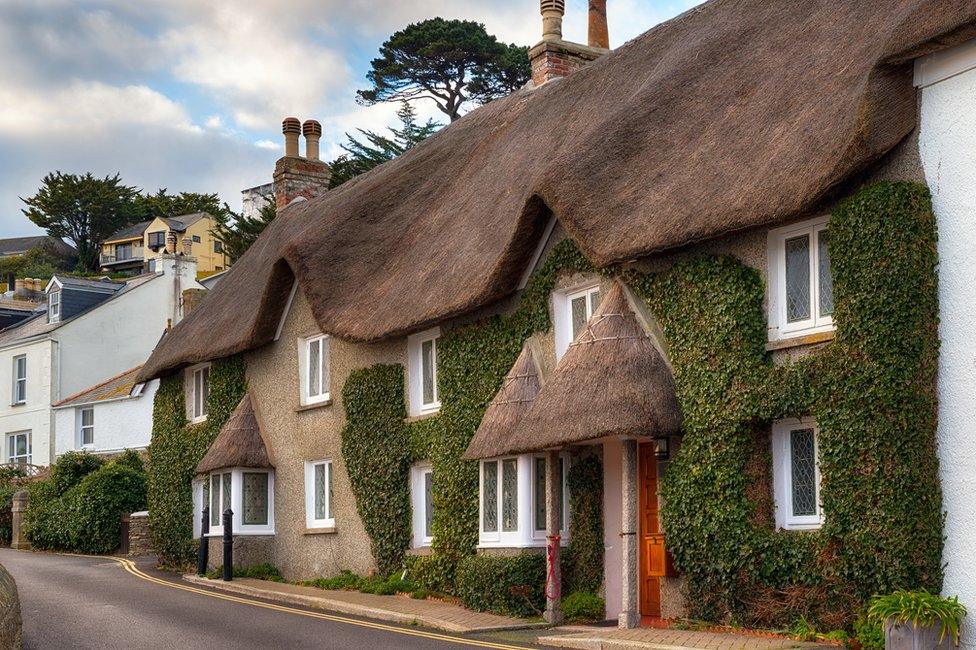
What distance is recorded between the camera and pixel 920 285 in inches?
494

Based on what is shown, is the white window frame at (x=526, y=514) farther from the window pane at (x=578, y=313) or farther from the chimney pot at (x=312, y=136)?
the chimney pot at (x=312, y=136)

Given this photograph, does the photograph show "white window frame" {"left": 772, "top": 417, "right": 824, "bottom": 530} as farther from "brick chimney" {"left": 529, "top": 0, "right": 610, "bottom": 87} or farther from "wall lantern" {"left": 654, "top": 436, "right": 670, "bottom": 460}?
"brick chimney" {"left": 529, "top": 0, "right": 610, "bottom": 87}

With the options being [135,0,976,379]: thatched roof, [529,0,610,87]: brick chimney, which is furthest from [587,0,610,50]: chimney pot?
[135,0,976,379]: thatched roof

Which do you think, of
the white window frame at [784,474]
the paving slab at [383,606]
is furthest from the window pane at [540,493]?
the white window frame at [784,474]

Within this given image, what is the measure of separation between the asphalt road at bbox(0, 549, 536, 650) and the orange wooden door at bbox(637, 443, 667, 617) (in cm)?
266

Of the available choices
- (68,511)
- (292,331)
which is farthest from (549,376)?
(68,511)

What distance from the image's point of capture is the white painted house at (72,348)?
158 feet

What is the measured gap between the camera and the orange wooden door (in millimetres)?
16078

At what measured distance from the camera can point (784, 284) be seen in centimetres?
1431

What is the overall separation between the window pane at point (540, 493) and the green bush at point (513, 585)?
54 cm

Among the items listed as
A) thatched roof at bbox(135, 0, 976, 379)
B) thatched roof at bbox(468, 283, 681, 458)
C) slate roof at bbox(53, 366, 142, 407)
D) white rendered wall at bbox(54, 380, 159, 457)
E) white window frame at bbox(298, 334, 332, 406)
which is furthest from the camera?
slate roof at bbox(53, 366, 142, 407)

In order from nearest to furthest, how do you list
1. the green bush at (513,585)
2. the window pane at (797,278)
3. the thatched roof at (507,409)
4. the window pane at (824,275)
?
the window pane at (824,275) < the window pane at (797,278) < the thatched roof at (507,409) < the green bush at (513,585)

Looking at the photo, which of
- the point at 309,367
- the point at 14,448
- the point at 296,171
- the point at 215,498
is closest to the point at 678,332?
the point at 309,367

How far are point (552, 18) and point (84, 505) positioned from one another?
17813 millimetres
